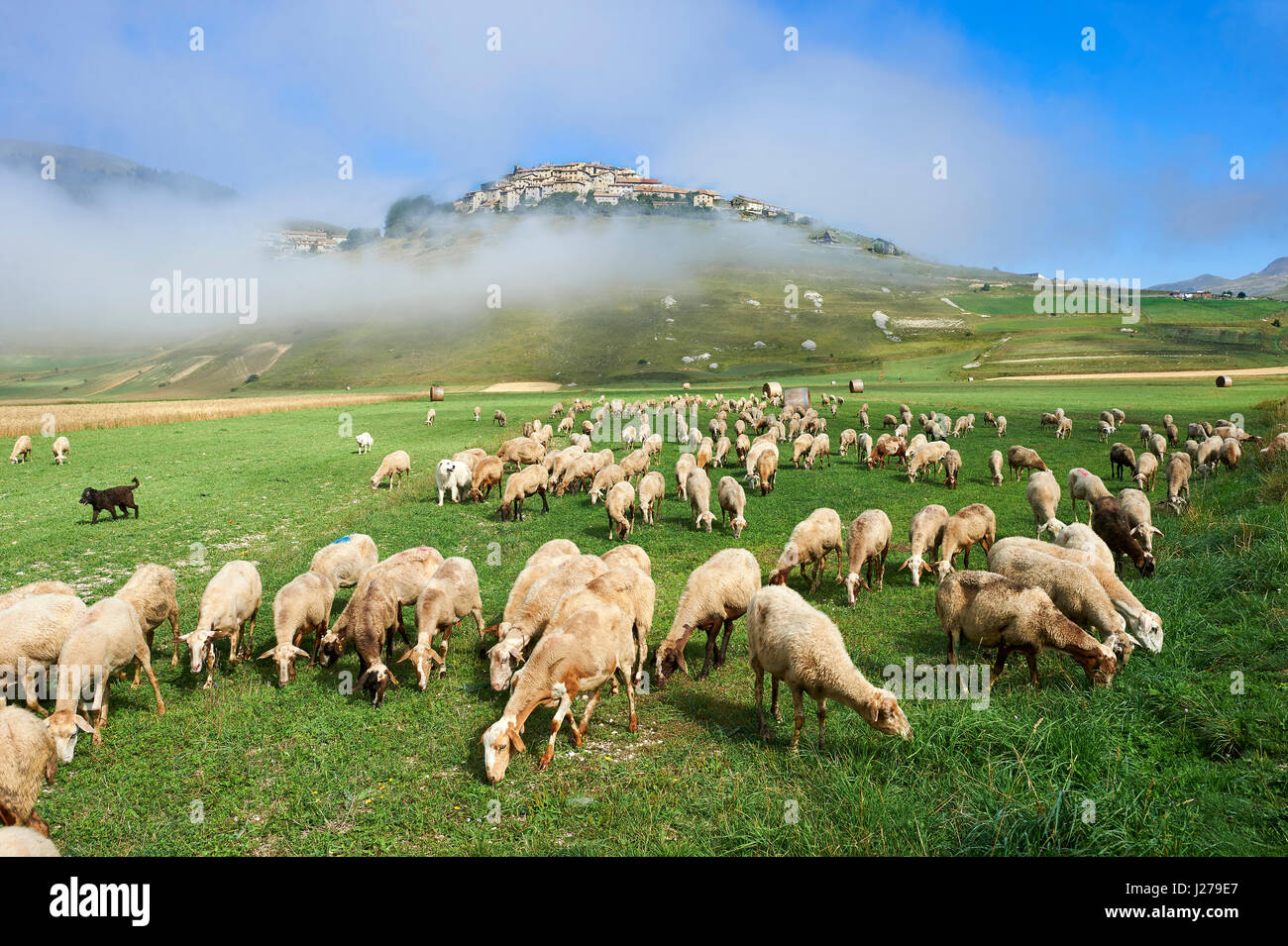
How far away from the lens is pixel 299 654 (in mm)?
10289

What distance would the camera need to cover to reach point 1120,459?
955 inches

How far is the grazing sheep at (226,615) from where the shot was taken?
9.80 metres

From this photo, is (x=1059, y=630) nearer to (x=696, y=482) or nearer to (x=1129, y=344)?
(x=696, y=482)

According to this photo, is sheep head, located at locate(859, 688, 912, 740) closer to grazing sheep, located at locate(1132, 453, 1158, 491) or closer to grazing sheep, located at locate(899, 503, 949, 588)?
grazing sheep, located at locate(899, 503, 949, 588)

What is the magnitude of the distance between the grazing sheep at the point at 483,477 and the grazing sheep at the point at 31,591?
13.3 meters

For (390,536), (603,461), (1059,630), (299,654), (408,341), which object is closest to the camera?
(1059,630)

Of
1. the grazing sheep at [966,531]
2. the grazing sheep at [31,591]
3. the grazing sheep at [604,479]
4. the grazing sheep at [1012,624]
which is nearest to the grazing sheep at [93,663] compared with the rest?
the grazing sheep at [31,591]

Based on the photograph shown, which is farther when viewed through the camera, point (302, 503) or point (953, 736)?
point (302, 503)

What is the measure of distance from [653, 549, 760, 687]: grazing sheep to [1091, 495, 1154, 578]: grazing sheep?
30.7ft

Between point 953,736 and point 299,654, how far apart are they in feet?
32.7

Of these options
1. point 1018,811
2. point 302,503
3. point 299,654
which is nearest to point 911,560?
point 1018,811

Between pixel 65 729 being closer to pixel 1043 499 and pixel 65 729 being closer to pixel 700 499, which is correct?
pixel 700 499

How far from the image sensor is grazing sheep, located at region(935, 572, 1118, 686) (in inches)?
338
